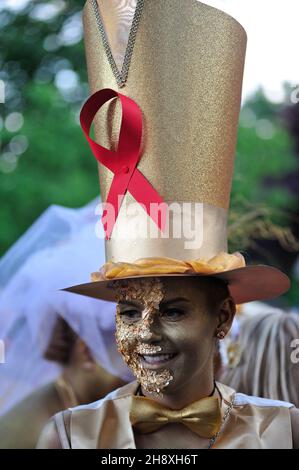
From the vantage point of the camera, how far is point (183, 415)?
2.55 meters

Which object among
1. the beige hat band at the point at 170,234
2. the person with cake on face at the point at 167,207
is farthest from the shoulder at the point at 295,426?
the beige hat band at the point at 170,234

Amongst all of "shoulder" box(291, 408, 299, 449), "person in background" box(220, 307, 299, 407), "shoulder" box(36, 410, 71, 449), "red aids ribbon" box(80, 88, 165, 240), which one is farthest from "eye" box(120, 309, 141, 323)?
"person in background" box(220, 307, 299, 407)

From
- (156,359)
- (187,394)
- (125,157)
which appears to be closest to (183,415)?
(187,394)

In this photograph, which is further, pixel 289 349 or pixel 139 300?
pixel 289 349

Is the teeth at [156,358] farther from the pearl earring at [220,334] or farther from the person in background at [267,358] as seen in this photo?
the person in background at [267,358]

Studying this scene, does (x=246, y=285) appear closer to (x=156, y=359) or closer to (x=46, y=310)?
(x=156, y=359)

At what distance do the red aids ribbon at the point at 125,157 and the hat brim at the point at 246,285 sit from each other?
0.61 ft

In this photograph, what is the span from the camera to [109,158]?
256 centimetres

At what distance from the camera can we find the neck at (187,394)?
101 inches

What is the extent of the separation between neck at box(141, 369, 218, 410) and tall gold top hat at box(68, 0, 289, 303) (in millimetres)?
325

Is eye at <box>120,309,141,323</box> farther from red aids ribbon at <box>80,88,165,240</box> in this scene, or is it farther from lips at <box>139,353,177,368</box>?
red aids ribbon at <box>80,88,165,240</box>

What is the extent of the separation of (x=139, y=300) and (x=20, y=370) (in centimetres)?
181
